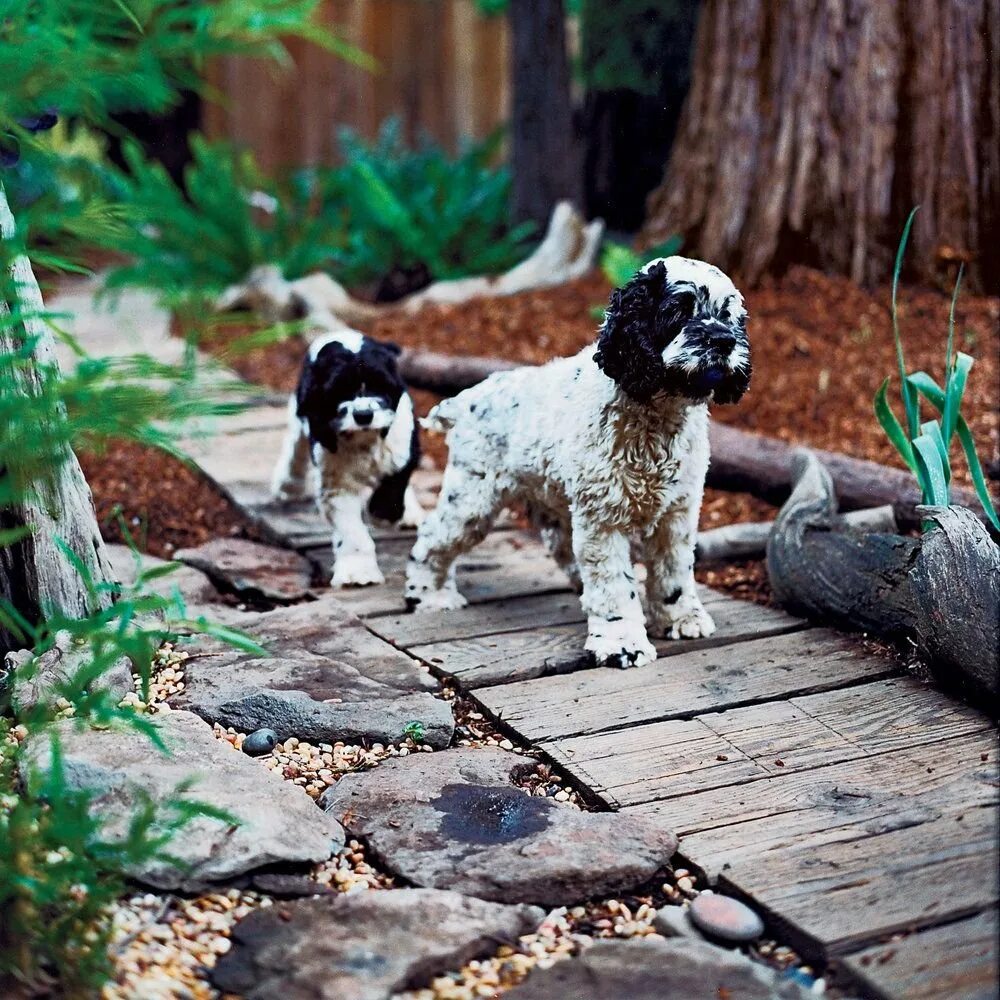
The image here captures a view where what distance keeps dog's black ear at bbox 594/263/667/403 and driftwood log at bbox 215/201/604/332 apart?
4.84 metres

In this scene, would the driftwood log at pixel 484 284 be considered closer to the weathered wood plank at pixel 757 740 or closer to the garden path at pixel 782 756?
the garden path at pixel 782 756

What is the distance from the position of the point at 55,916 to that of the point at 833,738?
184cm

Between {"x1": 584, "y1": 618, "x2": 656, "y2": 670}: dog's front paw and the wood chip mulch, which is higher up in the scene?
the wood chip mulch

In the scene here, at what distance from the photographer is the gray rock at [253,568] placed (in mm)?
4523

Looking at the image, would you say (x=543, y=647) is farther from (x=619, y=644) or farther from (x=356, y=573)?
(x=356, y=573)

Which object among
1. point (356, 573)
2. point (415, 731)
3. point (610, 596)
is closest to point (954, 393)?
point (610, 596)

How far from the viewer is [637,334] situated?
345 cm

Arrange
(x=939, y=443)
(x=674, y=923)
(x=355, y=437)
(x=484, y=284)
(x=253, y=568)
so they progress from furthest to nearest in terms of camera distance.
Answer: (x=484, y=284), (x=253, y=568), (x=355, y=437), (x=939, y=443), (x=674, y=923)

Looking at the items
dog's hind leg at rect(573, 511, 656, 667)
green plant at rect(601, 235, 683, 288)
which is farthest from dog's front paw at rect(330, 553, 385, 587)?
green plant at rect(601, 235, 683, 288)

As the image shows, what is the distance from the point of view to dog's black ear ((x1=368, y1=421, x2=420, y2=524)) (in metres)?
4.66

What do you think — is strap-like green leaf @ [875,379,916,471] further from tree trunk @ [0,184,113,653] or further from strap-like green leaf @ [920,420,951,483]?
tree trunk @ [0,184,113,653]

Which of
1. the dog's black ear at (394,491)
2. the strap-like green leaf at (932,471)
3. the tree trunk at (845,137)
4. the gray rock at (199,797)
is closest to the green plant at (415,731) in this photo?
the gray rock at (199,797)

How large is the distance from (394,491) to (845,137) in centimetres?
312

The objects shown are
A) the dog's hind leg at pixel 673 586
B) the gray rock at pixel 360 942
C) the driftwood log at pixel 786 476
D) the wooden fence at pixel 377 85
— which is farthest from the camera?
the wooden fence at pixel 377 85
